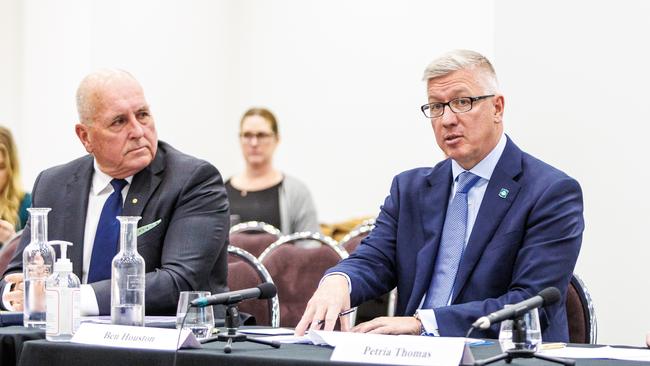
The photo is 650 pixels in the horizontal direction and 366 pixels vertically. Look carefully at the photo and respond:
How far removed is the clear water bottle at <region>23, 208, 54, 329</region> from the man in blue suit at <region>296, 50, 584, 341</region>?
2.51ft

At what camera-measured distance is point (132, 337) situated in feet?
8.75

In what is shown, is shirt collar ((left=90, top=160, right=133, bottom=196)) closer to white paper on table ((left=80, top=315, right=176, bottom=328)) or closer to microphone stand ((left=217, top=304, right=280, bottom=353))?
white paper on table ((left=80, top=315, right=176, bottom=328))

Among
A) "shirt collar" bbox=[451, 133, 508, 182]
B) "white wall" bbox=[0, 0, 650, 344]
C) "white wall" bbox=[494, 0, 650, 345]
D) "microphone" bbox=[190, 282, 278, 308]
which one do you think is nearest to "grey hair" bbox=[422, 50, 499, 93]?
"shirt collar" bbox=[451, 133, 508, 182]

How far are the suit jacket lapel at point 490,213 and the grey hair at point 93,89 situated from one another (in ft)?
4.39

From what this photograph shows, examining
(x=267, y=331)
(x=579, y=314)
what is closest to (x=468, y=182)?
(x=579, y=314)

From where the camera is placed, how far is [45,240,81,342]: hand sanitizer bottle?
2811mm

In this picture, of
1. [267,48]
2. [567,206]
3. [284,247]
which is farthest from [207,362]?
[267,48]

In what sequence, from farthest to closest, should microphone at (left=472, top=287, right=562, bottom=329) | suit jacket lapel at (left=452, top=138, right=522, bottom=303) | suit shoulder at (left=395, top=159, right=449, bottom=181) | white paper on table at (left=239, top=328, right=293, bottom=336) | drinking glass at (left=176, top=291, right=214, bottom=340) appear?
suit shoulder at (left=395, top=159, right=449, bottom=181) → suit jacket lapel at (left=452, top=138, right=522, bottom=303) → white paper on table at (left=239, top=328, right=293, bottom=336) → drinking glass at (left=176, top=291, right=214, bottom=340) → microphone at (left=472, top=287, right=562, bottom=329)

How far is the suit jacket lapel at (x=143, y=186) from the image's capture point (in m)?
3.76

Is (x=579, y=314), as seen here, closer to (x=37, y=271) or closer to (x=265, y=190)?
(x=37, y=271)

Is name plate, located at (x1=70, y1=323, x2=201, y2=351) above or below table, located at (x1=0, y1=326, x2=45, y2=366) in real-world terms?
above

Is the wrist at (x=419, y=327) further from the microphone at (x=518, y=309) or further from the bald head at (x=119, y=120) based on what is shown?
the bald head at (x=119, y=120)

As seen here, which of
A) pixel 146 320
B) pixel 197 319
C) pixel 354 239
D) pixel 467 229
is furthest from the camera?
pixel 354 239

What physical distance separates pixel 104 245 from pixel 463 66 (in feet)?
4.49
